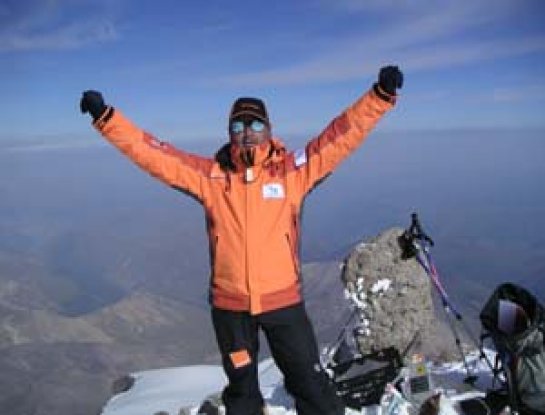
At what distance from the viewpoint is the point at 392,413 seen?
829cm

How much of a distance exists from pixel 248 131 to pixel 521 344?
3766 millimetres

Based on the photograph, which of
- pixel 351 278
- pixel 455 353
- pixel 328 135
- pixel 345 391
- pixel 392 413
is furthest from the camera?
pixel 351 278

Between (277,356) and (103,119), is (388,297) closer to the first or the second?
(277,356)

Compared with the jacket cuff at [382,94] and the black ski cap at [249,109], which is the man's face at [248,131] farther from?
the jacket cuff at [382,94]

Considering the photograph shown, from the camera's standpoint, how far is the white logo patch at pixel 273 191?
6.05 meters

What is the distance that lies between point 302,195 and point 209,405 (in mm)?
5519

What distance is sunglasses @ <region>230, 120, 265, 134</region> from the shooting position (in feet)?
20.0

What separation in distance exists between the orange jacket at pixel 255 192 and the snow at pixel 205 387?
3401mm

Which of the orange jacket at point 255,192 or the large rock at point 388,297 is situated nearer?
the orange jacket at point 255,192

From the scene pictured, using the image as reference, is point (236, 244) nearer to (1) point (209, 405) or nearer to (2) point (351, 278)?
(1) point (209, 405)

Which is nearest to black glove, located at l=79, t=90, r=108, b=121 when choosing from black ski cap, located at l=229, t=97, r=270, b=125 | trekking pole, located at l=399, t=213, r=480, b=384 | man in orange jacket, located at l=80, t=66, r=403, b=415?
man in orange jacket, located at l=80, t=66, r=403, b=415

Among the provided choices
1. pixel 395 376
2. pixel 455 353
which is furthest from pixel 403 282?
pixel 395 376

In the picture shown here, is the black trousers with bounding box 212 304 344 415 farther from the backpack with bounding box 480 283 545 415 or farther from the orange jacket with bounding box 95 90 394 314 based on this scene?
the backpack with bounding box 480 283 545 415

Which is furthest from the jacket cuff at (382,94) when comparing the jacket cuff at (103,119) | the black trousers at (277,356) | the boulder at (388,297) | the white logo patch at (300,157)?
the boulder at (388,297)
